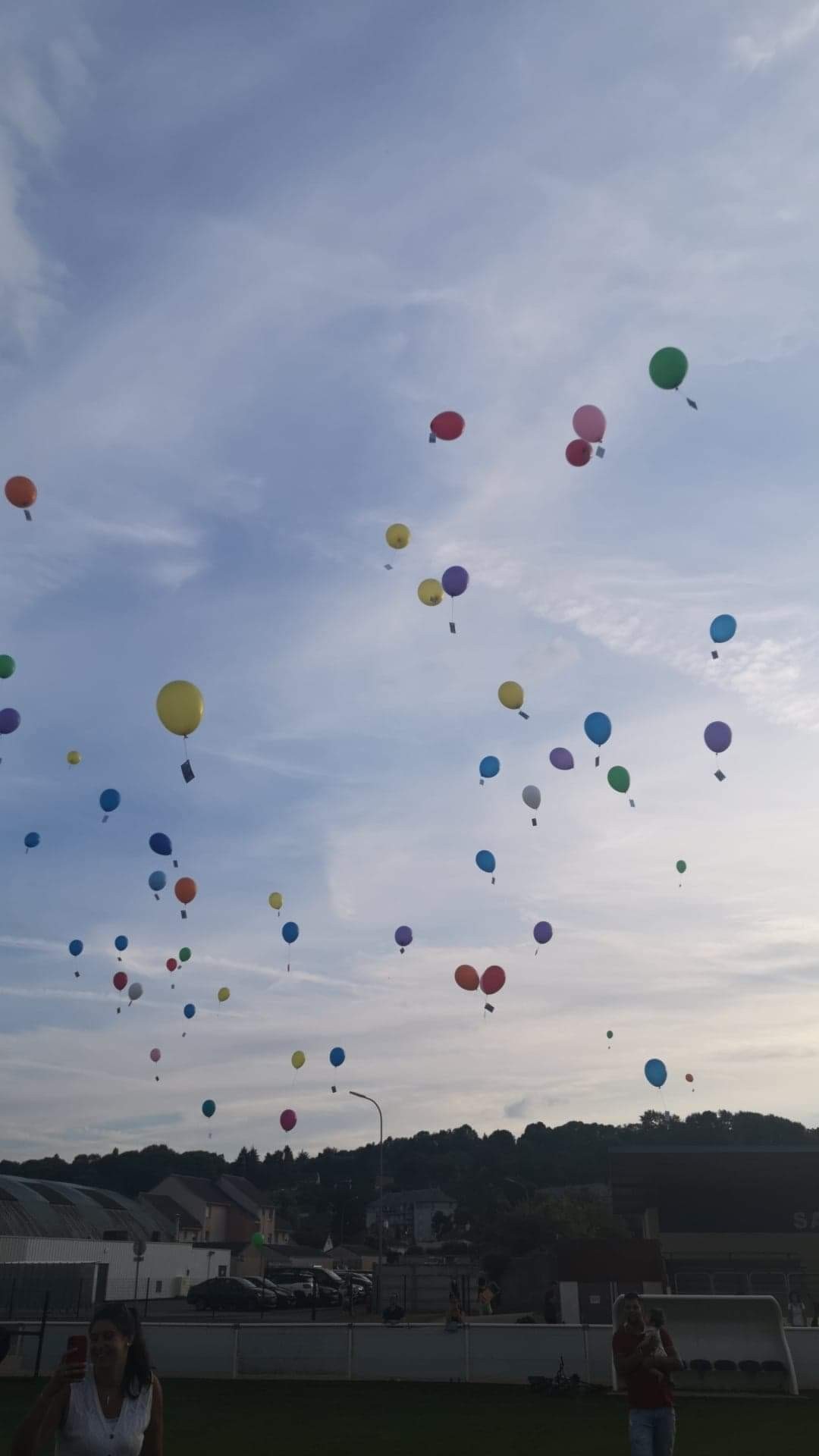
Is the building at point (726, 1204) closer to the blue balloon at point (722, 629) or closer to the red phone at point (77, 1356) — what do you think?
the blue balloon at point (722, 629)

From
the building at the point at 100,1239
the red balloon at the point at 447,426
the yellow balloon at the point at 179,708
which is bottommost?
the building at the point at 100,1239

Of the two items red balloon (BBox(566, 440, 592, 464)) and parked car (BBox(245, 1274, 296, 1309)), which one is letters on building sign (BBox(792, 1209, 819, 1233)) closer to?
parked car (BBox(245, 1274, 296, 1309))

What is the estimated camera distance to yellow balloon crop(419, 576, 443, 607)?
21.4 m

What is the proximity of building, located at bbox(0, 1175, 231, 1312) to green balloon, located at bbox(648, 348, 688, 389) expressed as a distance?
128 ft

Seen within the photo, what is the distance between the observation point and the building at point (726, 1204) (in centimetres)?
3688

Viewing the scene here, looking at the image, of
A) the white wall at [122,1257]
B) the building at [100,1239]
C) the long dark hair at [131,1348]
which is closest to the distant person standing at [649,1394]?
the long dark hair at [131,1348]

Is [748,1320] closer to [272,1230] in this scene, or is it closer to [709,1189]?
[709,1189]

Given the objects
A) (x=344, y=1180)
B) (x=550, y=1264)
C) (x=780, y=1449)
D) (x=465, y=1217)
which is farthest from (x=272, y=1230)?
(x=780, y=1449)

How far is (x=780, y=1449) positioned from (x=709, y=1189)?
28610 millimetres

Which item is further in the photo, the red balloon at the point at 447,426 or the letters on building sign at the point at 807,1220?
the letters on building sign at the point at 807,1220

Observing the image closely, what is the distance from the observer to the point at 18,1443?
411 centimetres

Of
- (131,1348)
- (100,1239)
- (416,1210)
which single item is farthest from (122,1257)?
(416,1210)

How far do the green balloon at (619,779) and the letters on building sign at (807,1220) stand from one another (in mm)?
27064

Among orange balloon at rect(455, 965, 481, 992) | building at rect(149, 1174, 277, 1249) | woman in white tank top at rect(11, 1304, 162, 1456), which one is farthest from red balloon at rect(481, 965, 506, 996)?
building at rect(149, 1174, 277, 1249)
